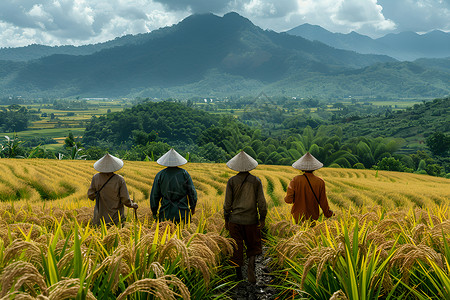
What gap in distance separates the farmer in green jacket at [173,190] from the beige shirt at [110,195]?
471mm

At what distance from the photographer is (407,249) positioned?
311 centimetres

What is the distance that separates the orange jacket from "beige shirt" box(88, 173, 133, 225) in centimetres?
251

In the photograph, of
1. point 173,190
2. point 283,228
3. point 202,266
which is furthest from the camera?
point 173,190

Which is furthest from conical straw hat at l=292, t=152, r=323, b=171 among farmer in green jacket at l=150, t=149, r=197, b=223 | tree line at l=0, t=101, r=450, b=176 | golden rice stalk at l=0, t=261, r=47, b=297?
tree line at l=0, t=101, r=450, b=176

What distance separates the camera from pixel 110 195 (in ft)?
17.5

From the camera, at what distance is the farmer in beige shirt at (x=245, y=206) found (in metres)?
4.69

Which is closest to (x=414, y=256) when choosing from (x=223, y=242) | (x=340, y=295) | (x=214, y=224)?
(x=340, y=295)

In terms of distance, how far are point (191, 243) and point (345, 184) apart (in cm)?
1487

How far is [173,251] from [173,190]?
220 cm

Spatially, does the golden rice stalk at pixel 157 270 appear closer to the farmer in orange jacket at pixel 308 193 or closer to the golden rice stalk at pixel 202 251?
the golden rice stalk at pixel 202 251

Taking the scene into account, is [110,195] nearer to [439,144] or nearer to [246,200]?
[246,200]

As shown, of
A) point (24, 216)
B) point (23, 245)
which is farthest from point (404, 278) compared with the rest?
point (24, 216)

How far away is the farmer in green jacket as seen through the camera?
207 inches

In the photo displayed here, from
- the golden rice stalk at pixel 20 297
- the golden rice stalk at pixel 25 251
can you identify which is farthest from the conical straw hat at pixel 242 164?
the golden rice stalk at pixel 20 297
